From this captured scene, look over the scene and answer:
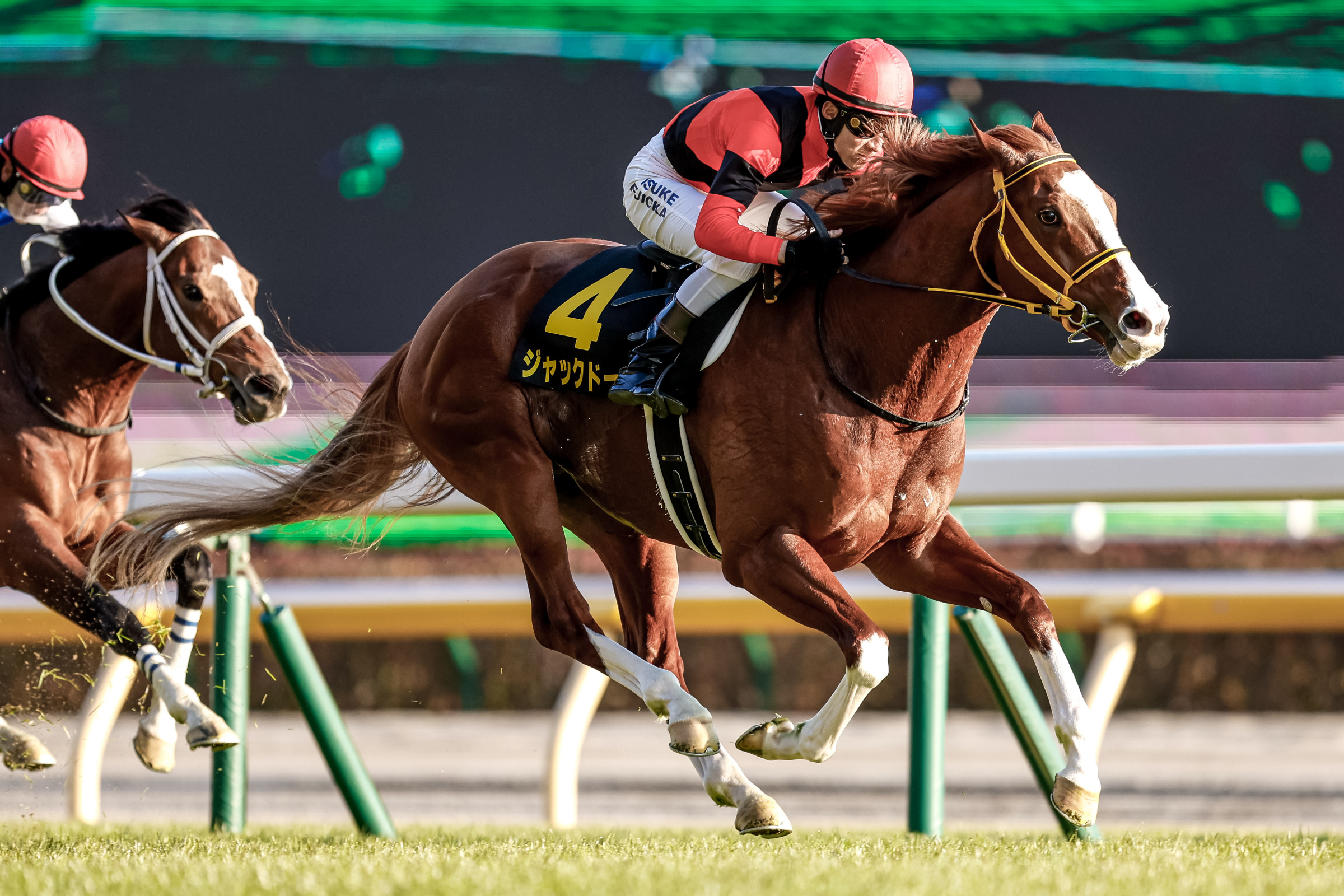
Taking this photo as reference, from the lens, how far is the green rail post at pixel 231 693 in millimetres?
3674

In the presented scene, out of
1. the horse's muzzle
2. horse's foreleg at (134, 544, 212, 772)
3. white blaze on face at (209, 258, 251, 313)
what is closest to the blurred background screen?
white blaze on face at (209, 258, 251, 313)

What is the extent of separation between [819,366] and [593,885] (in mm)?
1121

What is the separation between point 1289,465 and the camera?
140 inches

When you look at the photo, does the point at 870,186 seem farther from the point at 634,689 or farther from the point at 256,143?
the point at 256,143

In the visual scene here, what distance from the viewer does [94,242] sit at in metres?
4.24

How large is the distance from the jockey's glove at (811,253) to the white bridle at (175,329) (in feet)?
Result: 5.84

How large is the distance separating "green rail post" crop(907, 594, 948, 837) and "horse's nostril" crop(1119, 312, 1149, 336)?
3.57 feet

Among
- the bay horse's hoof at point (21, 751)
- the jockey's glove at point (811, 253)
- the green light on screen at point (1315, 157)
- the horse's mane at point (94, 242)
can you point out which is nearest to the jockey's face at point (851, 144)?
the jockey's glove at point (811, 253)

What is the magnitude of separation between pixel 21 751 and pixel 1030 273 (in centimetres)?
271

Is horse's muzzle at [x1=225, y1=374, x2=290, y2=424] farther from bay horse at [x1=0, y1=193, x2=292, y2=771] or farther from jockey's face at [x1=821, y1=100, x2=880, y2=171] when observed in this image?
jockey's face at [x1=821, y1=100, x2=880, y2=171]

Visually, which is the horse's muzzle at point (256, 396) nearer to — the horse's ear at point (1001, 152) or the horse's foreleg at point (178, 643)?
the horse's foreleg at point (178, 643)

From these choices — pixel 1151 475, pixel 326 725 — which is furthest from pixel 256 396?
pixel 1151 475

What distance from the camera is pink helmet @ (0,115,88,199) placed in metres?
4.20

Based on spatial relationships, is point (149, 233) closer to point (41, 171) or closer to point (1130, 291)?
point (41, 171)
